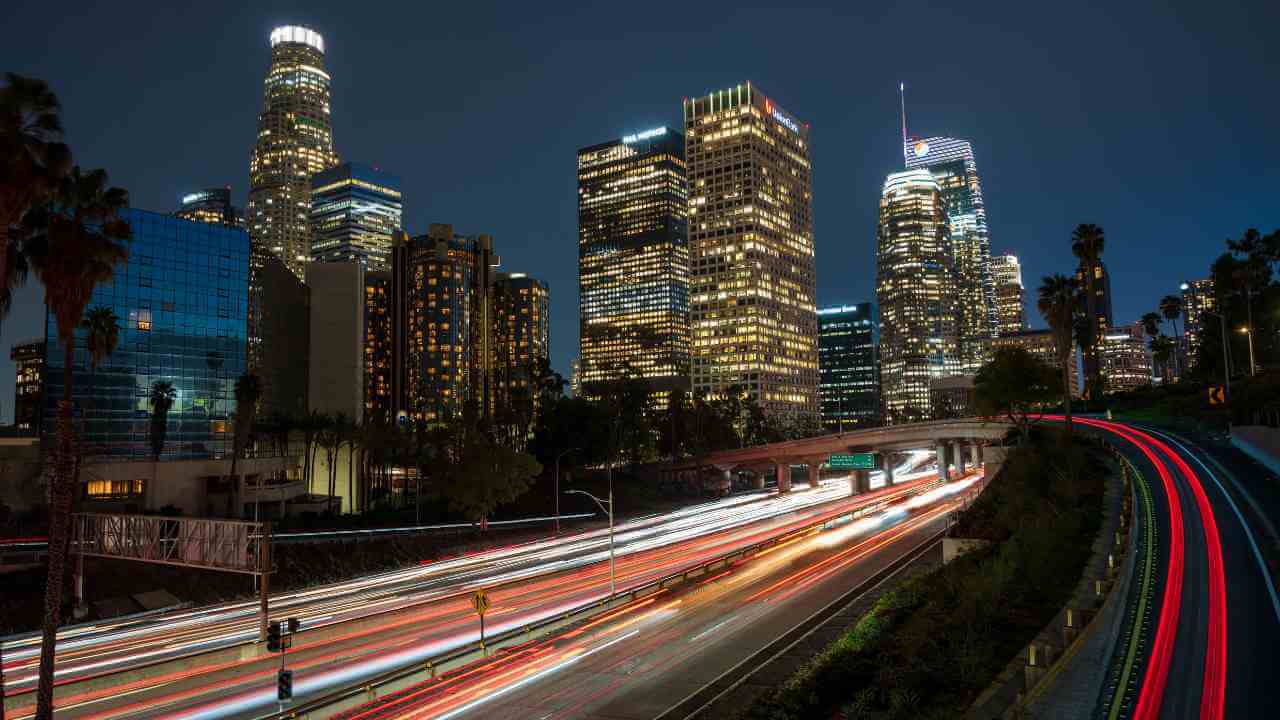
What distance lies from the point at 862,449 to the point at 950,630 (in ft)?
318

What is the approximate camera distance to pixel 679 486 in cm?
13250

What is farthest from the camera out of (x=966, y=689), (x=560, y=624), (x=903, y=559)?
(x=903, y=559)

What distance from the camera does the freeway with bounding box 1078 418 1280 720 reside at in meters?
17.1

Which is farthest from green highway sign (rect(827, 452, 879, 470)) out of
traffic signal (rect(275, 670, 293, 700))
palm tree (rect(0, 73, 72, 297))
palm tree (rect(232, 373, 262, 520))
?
palm tree (rect(0, 73, 72, 297))

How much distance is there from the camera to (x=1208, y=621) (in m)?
21.9

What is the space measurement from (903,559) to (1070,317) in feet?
159

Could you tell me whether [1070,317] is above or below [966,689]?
above

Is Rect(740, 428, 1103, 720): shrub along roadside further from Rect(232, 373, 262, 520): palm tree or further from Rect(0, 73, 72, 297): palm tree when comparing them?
Rect(232, 373, 262, 520): palm tree

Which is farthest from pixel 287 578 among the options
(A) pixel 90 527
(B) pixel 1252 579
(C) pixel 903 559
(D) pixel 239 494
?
(B) pixel 1252 579

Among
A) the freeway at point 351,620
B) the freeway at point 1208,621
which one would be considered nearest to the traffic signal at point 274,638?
the freeway at point 351,620

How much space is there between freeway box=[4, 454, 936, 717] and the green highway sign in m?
35.2

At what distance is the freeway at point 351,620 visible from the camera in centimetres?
2628

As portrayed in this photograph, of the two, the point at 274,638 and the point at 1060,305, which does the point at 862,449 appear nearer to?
the point at 1060,305

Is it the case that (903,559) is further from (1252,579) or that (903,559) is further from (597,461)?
(597,461)
